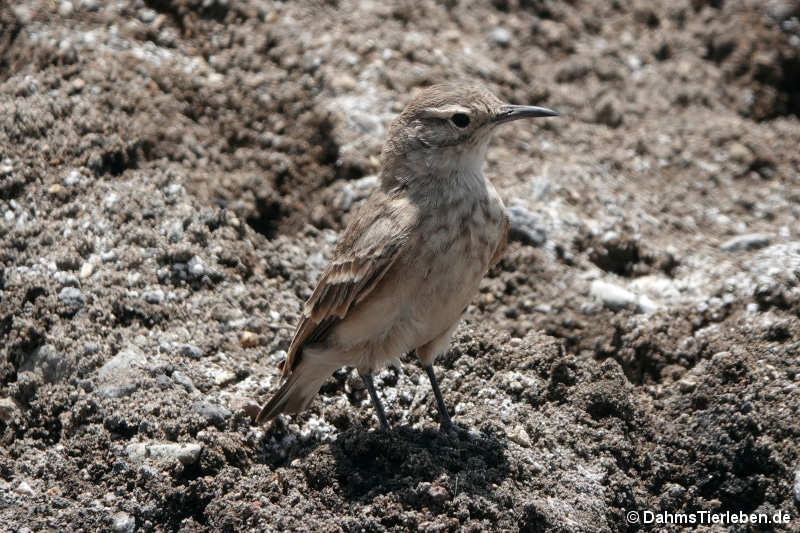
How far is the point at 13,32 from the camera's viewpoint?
7.39m

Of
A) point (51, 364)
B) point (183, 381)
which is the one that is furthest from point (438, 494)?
point (51, 364)

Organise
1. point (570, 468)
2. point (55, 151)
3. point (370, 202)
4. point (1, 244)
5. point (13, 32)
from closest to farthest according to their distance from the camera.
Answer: point (570, 468) → point (370, 202) → point (1, 244) → point (55, 151) → point (13, 32)

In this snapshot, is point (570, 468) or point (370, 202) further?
point (370, 202)

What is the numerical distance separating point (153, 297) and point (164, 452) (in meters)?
1.21

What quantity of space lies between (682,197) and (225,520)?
4.39 metres

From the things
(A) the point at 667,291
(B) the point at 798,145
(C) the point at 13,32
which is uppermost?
(C) the point at 13,32

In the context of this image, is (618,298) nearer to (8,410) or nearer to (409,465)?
(409,465)

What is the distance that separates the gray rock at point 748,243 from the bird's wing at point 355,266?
2.74m

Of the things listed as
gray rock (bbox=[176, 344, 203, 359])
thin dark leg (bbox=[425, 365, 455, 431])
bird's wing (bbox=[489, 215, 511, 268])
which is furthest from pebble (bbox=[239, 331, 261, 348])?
bird's wing (bbox=[489, 215, 511, 268])

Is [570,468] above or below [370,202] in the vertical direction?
below

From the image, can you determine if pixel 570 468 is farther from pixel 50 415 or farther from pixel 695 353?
pixel 50 415

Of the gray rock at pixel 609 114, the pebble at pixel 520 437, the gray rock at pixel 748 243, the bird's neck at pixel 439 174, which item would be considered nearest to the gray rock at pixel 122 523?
the pebble at pixel 520 437

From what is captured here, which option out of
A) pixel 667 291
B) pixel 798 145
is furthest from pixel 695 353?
pixel 798 145

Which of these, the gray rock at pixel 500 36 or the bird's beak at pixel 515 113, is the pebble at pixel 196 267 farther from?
the gray rock at pixel 500 36
